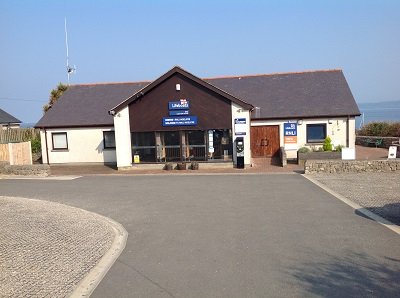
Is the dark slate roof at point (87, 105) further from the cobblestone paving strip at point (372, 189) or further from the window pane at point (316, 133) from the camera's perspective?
the cobblestone paving strip at point (372, 189)

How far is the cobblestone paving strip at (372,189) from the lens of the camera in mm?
11336

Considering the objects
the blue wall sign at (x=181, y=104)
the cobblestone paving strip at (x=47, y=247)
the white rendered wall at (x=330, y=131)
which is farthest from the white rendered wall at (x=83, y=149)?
the cobblestone paving strip at (x=47, y=247)

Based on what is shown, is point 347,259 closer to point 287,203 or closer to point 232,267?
point 232,267

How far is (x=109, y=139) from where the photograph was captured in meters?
25.8

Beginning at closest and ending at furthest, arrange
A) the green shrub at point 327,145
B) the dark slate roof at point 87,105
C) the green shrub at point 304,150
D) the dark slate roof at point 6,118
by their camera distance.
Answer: the green shrub at point 304,150 → the green shrub at point 327,145 → the dark slate roof at point 87,105 → the dark slate roof at point 6,118

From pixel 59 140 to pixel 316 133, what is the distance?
16.1m

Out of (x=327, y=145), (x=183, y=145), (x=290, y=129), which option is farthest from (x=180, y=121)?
(x=327, y=145)

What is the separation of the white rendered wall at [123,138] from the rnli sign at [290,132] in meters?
9.26

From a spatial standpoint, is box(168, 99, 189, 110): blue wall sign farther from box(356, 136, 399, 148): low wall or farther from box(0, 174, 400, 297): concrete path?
box(356, 136, 399, 148): low wall

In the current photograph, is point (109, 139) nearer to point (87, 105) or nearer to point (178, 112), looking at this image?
point (87, 105)

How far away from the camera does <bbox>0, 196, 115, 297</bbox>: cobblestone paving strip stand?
20.4 ft

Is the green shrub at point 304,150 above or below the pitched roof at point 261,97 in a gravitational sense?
below

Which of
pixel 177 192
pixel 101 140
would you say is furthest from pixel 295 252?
pixel 101 140

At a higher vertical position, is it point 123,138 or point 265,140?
point 123,138
